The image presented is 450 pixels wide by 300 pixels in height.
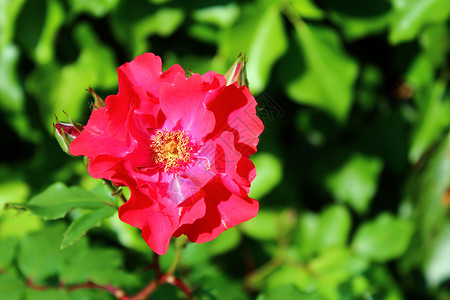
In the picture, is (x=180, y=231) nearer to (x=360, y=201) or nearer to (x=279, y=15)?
(x=279, y=15)

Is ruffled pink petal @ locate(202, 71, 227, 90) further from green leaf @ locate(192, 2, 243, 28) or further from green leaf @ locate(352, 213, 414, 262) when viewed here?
green leaf @ locate(352, 213, 414, 262)

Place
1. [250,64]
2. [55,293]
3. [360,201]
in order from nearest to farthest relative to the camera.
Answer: [55,293]
[250,64]
[360,201]

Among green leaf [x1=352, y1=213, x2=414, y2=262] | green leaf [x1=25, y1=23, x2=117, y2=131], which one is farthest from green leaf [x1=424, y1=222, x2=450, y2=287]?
green leaf [x1=25, y1=23, x2=117, y2=131]

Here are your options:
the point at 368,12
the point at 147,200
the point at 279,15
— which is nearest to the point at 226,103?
the point at 147,200

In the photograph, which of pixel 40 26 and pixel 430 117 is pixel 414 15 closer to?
pixel 430 117

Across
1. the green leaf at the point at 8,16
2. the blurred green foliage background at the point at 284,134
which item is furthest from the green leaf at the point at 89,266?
the green leaf at the point at 8,16

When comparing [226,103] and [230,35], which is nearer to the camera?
[226,103]

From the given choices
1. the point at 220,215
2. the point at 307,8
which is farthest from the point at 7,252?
the point at 307,8
